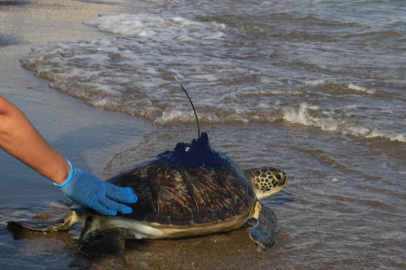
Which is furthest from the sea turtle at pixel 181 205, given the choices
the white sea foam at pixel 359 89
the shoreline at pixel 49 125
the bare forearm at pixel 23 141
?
the white sea foam at pixel 359 89

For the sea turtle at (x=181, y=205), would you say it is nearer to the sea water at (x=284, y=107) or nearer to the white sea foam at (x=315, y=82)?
the sea water at (x=284, y=107)

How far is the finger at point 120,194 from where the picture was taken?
2.92m

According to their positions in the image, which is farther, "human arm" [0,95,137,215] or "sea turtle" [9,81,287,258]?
"sea turtle" [9,81,287,258]

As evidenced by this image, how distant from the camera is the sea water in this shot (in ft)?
11.0

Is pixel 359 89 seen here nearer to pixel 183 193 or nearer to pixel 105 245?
pixel 183 193

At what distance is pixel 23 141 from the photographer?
1.89 metres

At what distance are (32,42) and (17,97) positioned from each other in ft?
11.3

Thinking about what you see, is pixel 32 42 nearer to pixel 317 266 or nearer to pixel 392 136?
pixel 392 136

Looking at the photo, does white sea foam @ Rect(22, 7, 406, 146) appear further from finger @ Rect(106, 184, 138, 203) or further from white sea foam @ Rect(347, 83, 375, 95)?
finger @ Rect(106, 184, 138, 203)

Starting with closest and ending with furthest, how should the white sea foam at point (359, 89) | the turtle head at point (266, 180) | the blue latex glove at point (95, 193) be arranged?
the blue latex glove at point (95, 193) → the turtle head at point (266, 180) → the white sea foam at point (359, 89)

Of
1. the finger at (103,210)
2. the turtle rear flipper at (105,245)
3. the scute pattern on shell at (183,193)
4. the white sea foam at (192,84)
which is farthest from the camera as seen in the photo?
the white sea foam at (192,84)

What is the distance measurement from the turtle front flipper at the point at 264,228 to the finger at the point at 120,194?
29.3 inches

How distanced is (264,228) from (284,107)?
9.45 feet

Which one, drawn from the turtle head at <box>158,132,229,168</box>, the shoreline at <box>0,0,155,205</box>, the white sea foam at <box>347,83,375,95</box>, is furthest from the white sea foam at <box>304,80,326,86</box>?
the turtle head at <box>158,132,229,168</box>
